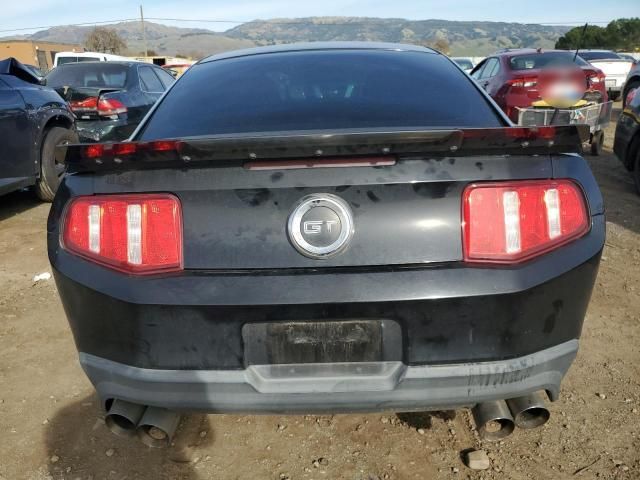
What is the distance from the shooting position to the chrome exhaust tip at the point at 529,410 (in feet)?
5.57

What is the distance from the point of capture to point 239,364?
1.58m

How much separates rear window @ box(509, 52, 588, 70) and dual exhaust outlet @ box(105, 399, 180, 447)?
25.8ft

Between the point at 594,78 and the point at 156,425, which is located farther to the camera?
the point at 594,78

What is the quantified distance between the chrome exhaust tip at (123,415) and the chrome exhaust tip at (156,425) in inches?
0.8

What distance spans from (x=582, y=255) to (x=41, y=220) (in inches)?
207

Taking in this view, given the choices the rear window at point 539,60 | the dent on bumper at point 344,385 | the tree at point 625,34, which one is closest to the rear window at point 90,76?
the rear window at point 539,60

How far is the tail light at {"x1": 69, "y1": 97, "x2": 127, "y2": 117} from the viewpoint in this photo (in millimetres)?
6867

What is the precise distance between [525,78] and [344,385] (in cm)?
720

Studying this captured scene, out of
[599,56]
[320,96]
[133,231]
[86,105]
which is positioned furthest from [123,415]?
[599,56]

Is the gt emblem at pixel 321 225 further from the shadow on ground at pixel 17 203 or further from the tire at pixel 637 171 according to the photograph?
the tire at pixel 637 171

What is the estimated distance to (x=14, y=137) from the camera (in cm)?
487

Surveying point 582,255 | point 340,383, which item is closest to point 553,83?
point 582,255

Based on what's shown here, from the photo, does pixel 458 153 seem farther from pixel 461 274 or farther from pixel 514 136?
pixel 461 274

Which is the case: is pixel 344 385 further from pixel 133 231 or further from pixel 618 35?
pixel 618 35
